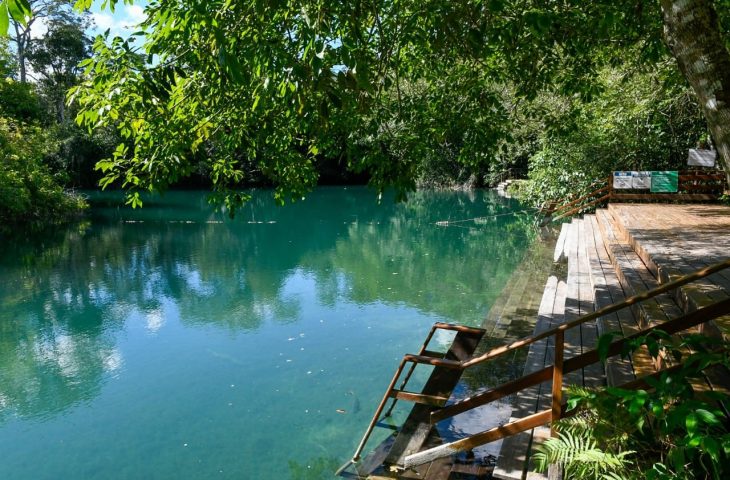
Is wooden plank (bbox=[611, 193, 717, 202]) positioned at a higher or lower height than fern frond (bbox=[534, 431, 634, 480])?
higher

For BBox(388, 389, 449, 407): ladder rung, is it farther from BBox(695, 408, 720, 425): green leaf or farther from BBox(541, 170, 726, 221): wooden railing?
BBox(541, 170, 726, 221): wooden railing

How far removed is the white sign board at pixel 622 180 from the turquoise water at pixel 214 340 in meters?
3.31

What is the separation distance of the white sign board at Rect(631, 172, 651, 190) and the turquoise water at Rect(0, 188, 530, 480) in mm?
3660

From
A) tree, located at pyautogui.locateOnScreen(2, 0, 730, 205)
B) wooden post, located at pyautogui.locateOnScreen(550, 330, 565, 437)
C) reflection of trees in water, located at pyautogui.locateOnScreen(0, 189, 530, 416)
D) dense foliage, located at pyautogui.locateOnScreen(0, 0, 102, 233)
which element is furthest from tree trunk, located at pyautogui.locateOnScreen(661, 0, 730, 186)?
dense foliage, located at pyautogui.locateOnScreen(0, 0, 102, 233)

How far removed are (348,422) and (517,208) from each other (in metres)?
24.2

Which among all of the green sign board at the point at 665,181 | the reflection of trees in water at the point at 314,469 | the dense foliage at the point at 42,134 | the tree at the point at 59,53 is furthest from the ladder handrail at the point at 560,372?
the tree at the point at 59,53

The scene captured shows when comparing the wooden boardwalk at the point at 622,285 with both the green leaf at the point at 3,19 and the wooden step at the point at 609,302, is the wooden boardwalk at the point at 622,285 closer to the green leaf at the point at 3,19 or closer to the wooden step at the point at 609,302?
the wooden step at the point at 609,302

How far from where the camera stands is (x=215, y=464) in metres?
5.58

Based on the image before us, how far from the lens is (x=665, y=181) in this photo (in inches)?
586

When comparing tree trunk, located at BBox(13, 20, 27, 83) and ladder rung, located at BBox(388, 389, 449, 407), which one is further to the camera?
tree trunk, located at BBox(13, 20, 27, 83)

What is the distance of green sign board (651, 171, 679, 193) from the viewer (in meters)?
14.8

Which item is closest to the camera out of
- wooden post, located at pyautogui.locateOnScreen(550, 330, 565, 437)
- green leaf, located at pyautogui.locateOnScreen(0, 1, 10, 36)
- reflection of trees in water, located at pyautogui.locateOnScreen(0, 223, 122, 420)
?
green leaf, located at pyautogui.locateOnScreen(0, 1, 10, 36)

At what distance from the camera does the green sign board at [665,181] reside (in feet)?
48.5

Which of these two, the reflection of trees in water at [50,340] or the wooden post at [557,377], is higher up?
the wooden post at [557,377]
